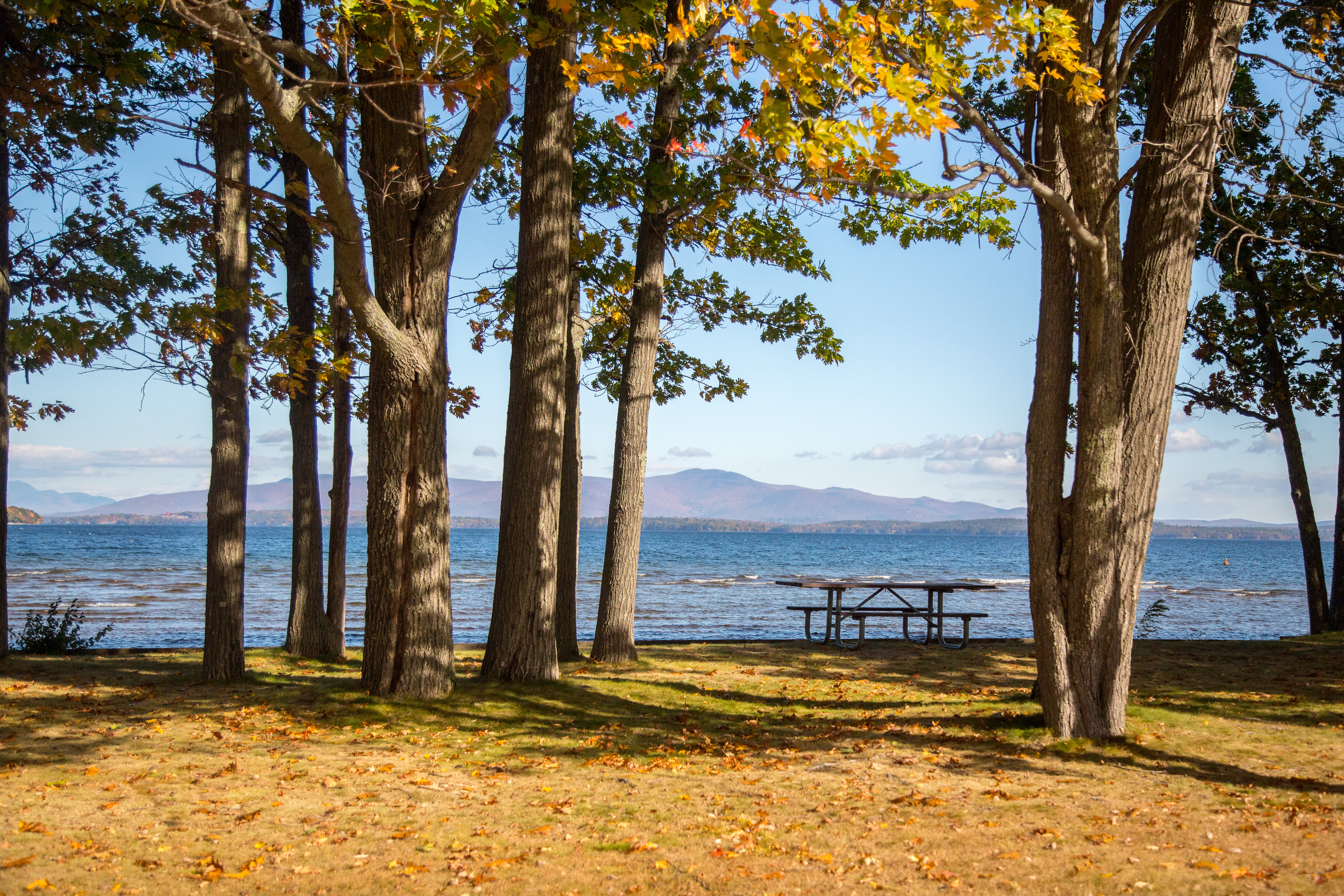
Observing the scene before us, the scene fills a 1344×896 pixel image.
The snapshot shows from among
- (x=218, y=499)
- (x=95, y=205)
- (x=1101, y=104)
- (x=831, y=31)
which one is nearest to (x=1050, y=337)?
(x=1101, y=104)

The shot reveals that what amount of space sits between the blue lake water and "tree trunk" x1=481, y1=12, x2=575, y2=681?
9.17m

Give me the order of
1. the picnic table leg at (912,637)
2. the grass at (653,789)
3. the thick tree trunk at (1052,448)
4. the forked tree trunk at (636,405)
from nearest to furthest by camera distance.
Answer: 1. the grass at (653,789)
2. the thick tree trunk at (1052,448)
3. the forked tree trunk at (636,405)
4. the picnic table leg at (912,637)

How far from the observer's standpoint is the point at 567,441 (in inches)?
394

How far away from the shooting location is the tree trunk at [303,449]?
392 inches

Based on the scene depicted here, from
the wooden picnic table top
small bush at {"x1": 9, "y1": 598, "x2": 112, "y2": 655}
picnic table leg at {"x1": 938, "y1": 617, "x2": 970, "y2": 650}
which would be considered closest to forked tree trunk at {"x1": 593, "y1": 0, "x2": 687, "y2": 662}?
the wooden picnic table top

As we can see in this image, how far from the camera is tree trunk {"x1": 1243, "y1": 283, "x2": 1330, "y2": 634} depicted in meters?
13.7

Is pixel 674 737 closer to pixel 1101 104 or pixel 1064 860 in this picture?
pixel 1064 860

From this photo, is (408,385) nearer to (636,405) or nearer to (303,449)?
(636,405)

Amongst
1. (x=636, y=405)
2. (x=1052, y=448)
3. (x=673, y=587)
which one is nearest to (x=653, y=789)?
(x=1052, y=448)

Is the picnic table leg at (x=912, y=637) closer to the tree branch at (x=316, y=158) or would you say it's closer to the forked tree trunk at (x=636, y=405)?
the forked tree trunk at (x=636, y=405)

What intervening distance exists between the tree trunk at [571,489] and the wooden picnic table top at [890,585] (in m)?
2.67

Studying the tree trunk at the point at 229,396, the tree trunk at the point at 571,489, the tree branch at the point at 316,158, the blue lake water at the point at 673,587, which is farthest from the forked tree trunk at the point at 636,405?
the blue lake water at the point at 673,587

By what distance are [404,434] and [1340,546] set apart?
46.1ft

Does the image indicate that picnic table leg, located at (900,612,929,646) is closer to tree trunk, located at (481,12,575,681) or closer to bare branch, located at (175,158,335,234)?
tree trunk, located at (481,12,575,681)
